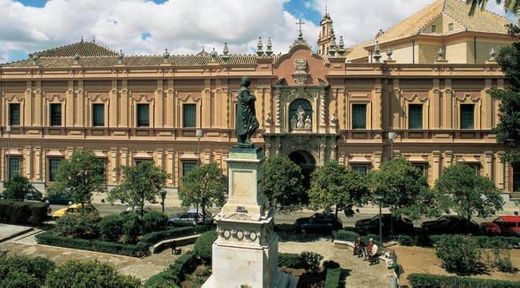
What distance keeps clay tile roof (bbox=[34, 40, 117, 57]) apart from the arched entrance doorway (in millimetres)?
24724

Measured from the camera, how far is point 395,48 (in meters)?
41.0

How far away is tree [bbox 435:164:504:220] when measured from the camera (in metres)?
24.5

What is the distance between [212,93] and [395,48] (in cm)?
1713

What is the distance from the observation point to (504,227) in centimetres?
2734

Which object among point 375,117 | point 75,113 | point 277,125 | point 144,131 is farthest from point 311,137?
point 75,113

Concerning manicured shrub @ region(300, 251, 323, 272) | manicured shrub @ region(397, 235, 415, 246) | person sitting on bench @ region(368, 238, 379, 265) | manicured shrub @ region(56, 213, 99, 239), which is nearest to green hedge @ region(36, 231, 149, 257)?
manicured shrub @ region(56, 213, 99, 239)

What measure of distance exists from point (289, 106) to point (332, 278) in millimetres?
19508

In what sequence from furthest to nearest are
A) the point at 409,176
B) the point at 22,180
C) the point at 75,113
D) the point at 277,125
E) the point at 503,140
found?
the point at 75,113 → the point at 277,125 → the point at 22,180 → the point at 503,140 → the point at 409,176

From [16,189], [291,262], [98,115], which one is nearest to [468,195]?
[291,262]

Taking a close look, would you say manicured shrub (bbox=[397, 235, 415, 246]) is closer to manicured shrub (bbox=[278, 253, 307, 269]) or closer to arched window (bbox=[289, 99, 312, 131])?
manicured shrub (bbox=[278, 253, 307, 269])

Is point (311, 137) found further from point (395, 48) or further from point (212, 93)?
point (395, 48)

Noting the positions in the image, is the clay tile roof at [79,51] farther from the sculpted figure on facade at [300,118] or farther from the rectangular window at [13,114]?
the sculpted figure on facade at [300,118]

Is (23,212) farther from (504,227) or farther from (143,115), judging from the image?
(504,227)

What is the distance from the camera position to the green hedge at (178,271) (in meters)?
17.2
